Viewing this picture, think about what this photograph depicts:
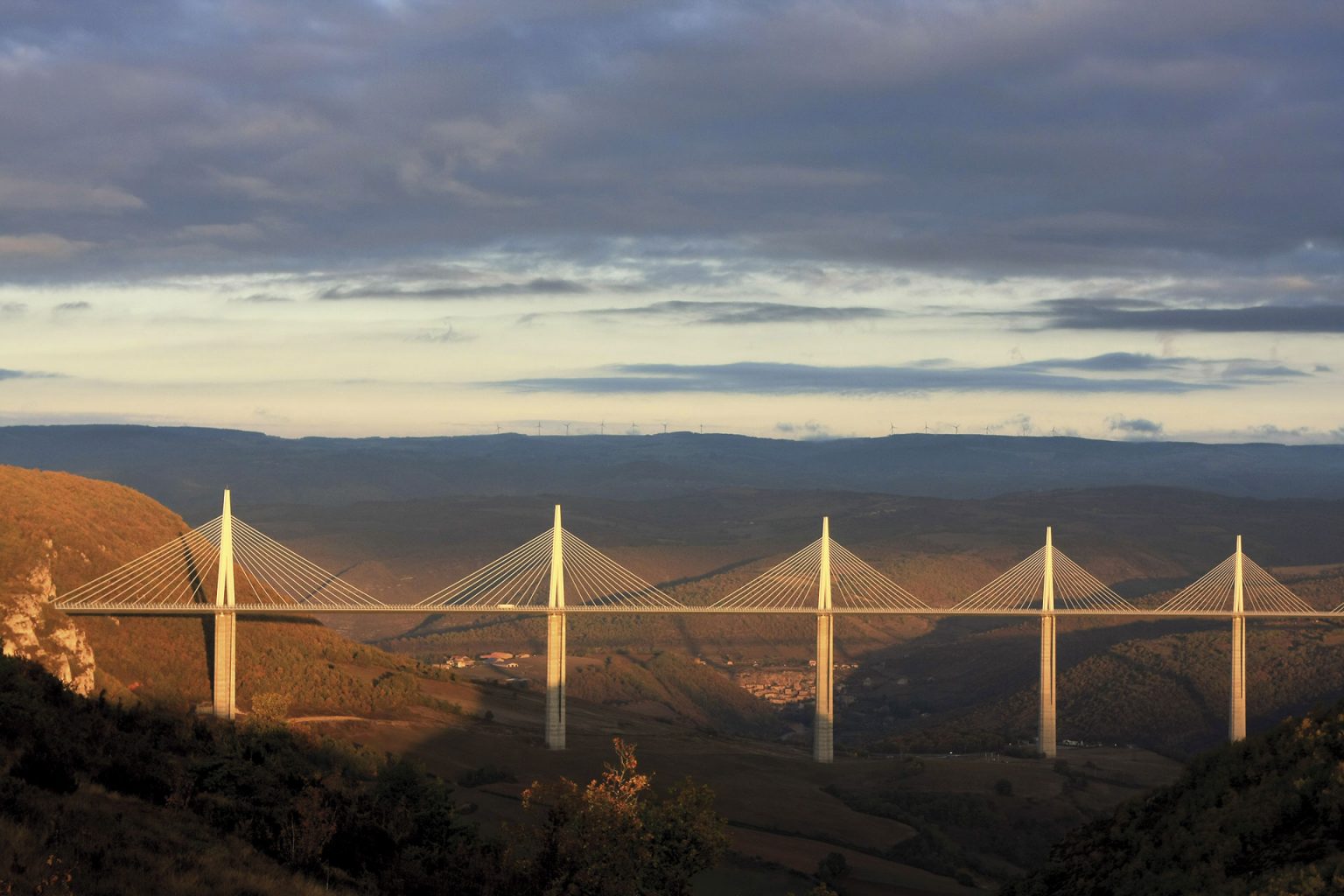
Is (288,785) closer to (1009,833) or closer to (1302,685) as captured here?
(1009,833)

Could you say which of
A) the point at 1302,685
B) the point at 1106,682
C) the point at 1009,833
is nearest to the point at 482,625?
the point at 1106,682

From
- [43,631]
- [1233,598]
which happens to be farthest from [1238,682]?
[43,631]

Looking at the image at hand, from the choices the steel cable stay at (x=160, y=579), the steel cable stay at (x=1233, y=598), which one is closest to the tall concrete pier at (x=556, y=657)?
the steel cable stay at (x=160, y=579)

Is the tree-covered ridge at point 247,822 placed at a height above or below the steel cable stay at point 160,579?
below

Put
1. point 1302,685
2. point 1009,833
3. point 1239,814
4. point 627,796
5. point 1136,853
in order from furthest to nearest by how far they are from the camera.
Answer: point 1302,685 → point 1009,833 → point 627,796 → point 1136,853 → point 1239,814

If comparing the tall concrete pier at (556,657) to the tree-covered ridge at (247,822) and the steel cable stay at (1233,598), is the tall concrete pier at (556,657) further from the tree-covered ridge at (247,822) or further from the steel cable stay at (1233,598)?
the tree-covered ridge at (247,822)

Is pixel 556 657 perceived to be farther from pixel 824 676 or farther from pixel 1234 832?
pixel 1234 832
